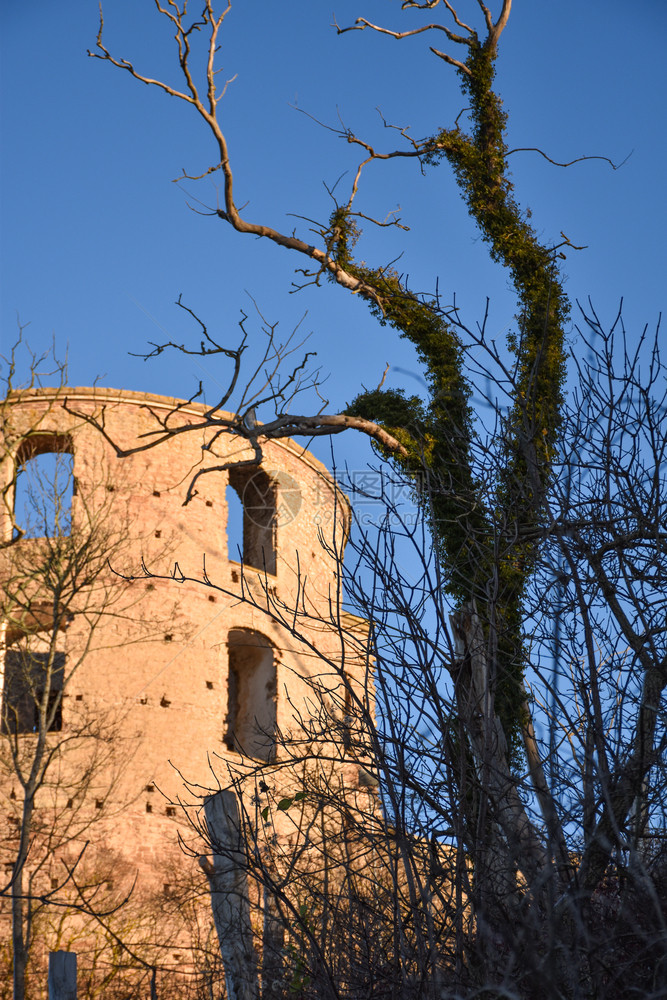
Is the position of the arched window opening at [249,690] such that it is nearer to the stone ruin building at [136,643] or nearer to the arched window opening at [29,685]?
the stone ruin building at [136,643]

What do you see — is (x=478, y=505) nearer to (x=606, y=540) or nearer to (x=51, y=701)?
(x=606, y=540)

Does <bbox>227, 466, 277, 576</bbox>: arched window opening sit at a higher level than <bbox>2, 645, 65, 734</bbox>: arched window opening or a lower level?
higher

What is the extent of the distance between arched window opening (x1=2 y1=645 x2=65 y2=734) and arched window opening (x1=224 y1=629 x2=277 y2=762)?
269 centimetres

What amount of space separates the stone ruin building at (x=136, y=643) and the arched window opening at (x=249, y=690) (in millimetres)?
34

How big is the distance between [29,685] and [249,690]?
362cm

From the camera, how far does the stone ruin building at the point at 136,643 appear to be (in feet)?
43.3

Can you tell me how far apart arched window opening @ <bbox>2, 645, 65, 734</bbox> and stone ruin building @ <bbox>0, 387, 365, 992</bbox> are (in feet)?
0.17

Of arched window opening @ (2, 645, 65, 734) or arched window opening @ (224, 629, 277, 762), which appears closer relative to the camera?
arched window opening @ (2, 645, 65, 734)

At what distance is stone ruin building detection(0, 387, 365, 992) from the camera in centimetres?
1321

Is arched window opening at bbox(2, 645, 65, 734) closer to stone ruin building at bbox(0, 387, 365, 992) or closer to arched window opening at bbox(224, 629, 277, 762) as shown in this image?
stone ruin building at bbox(0, 387, 365, 992)

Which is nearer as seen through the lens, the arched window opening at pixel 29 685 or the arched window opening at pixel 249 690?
the arched window opening at pixel 29 685

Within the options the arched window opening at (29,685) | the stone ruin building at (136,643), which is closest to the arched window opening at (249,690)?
the stone ruin building at (136,643)

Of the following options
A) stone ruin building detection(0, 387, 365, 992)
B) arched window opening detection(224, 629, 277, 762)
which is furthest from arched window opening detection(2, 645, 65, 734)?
arched window opening detection(224, 629, 277, 762)

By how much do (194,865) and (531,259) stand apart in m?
8.99
